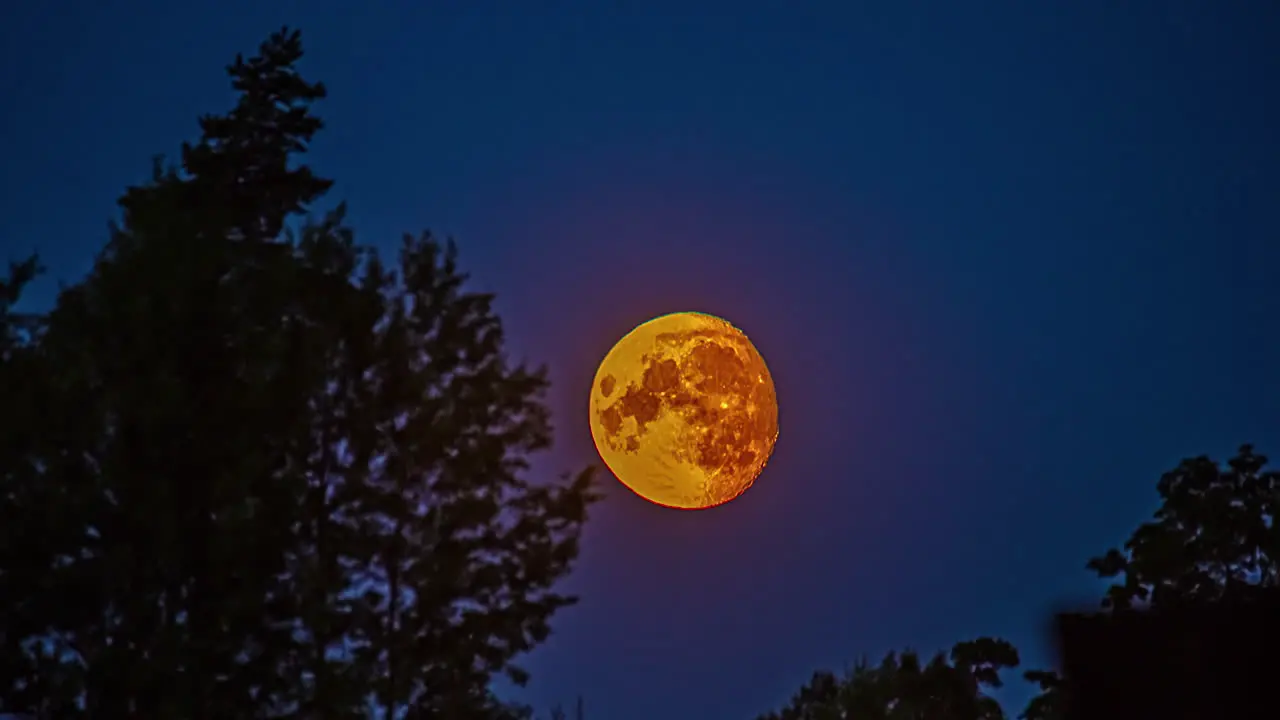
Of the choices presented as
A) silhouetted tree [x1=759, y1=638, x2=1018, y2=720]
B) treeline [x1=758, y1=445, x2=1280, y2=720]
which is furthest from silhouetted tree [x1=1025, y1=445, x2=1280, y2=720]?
silhouetted tree [x1=759, y1=638, x2=1018, y2=720]

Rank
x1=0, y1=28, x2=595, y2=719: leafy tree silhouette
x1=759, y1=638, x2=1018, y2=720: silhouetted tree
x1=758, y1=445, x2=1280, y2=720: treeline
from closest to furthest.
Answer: x1=0, y1=28, x2=595, y2=719: leafy tree silhouette < x1=758, y1=445, x2=1280, y2=720: treeline < x1=759, y1=638, x2=1018, y2=720: silhouetted tree

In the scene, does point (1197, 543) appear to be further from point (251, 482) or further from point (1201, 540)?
point (251, 482)

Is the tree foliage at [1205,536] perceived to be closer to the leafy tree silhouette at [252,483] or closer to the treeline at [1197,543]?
the treeline at [1197,543]

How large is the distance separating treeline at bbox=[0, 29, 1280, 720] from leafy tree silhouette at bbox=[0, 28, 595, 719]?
0.04m

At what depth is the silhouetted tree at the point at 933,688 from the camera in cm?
4975

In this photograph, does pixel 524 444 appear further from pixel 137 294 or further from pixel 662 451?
pixel 137 294

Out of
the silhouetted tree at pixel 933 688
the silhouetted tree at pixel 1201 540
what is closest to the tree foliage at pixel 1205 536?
the silhouetted tree at pixel 1201 540

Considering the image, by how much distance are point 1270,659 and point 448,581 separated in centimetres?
1538

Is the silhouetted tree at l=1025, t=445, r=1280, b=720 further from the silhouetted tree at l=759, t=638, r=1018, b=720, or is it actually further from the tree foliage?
the silhouetted tree at l=759, t=638, r=1018, b=720

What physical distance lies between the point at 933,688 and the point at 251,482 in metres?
37.5

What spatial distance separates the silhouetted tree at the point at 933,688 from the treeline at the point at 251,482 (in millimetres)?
31974

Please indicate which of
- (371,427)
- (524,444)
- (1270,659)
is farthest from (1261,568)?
(1270,659)

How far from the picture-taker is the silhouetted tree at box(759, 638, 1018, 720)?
163 ft

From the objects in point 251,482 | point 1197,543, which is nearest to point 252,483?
point 251,482
